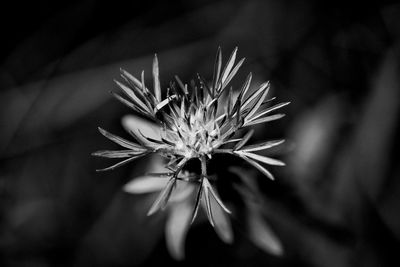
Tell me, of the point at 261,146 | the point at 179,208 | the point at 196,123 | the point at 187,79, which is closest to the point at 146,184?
the point at 179,208

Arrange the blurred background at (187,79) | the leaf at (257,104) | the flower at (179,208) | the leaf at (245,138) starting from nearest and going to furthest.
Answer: the leaf at (245,138), the leaf at (257,104), the flower at (179,208), the blurred background at (187,79)

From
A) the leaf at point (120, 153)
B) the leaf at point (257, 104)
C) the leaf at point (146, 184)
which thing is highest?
the leaf at point (120, 153)

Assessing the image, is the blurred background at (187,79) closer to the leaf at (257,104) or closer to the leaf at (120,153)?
the leaf at (257,104)

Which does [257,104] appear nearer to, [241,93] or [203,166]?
[241,93]

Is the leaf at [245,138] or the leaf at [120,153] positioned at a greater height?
the leaf at [120,153]

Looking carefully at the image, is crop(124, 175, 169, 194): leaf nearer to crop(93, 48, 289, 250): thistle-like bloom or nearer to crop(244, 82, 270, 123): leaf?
crop(93, 48, 289, 250): thistle-like bloom

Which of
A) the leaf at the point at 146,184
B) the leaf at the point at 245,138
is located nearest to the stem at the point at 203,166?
the leaf at the point at 245,138

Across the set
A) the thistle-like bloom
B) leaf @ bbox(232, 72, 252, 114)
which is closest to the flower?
the thistle-like bloom

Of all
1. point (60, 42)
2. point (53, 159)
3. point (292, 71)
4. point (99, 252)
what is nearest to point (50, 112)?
point (53, 159)
